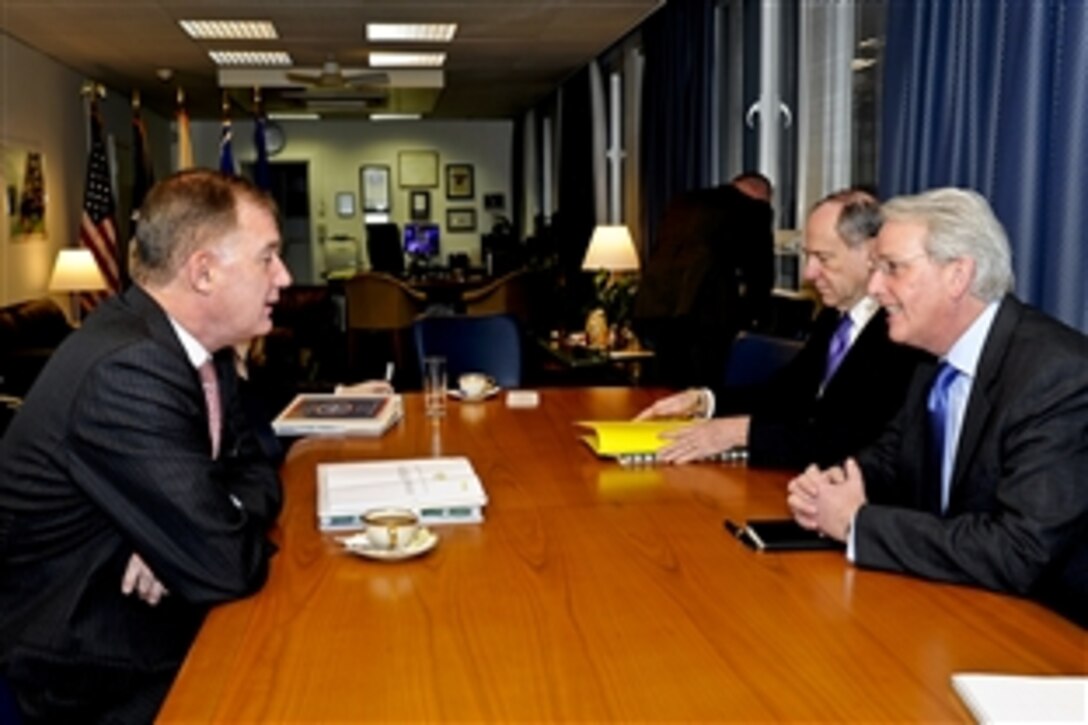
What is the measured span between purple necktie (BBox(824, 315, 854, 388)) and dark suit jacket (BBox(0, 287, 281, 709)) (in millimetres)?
1748

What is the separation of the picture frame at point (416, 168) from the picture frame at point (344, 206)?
74cm

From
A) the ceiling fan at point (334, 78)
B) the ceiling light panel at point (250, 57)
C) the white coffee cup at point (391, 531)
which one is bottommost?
the white coffee cup at point (391, 531)

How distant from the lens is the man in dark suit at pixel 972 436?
1.76 metres

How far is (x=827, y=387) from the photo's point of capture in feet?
9.58

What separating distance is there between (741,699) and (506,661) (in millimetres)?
302

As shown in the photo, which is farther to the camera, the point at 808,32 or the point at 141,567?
the point at 808,32

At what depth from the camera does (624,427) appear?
2.74 m

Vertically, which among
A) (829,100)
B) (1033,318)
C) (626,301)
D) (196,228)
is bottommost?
(626,301)

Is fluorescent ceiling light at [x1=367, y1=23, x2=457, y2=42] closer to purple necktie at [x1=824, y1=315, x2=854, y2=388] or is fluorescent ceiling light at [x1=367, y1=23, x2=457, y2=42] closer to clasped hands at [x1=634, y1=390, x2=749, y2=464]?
purple necktie at [x1=824, y1=315, x2=854, y2=388]

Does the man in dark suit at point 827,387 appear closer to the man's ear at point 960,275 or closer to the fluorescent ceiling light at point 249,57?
the man's ear at point 960,275

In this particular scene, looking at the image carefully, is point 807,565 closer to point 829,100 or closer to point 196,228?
point 196,228

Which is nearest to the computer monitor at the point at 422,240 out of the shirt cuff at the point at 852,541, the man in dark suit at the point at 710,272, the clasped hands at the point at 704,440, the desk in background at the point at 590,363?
the desk in background at the point at 590,363

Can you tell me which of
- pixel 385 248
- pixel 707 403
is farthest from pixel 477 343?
pixel 385 248

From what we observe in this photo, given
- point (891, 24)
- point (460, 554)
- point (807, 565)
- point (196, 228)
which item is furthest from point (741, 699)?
point (891, 24)
